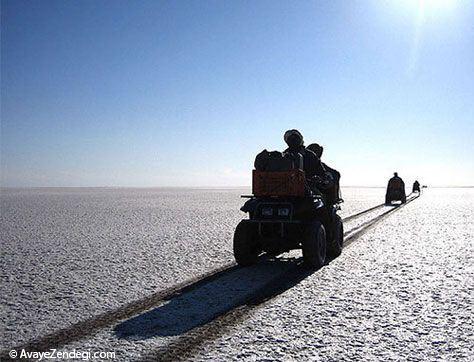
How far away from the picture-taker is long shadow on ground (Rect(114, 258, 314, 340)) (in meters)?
4.14

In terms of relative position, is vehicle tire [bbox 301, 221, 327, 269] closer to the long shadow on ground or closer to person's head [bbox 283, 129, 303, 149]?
the long shadow on ground

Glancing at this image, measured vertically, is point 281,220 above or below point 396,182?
below

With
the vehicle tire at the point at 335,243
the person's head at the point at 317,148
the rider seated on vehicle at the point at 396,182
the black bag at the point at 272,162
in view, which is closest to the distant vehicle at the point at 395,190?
the rider seated on vehicle at the point at 396,182

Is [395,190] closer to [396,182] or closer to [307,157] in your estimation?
[396,182]

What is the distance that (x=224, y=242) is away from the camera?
34.0ft

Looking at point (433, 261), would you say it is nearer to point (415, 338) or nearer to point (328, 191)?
point (328, 191)

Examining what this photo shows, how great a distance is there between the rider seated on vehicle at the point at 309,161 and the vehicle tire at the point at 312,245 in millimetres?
967

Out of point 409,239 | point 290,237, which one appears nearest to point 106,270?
point 290,237

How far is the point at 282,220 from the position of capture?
22.7 feet

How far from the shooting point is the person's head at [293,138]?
7.60 meters

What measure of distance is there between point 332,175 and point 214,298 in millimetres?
4016

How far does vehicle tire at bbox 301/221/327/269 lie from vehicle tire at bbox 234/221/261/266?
945 mm

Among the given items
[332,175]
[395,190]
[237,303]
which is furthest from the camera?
[395,190]

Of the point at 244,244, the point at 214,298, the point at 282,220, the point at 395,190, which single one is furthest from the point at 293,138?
the point at 395,190
